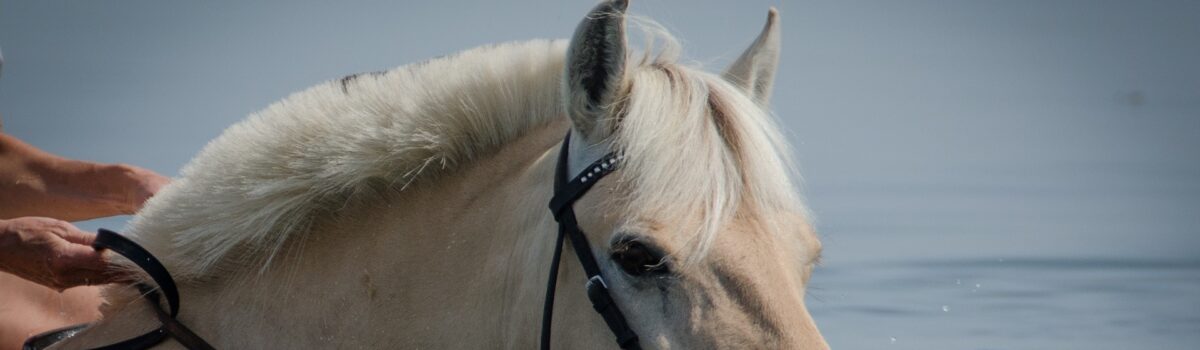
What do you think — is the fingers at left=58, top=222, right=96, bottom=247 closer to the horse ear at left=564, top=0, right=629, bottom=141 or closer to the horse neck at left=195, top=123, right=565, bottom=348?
the horse neck at left=195, top=123, right=565, bottom=348

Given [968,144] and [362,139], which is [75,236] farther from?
[968,144]

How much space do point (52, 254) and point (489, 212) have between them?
34.0 inches

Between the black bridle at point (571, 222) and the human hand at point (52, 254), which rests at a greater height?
the black bridle at point (571, 222)

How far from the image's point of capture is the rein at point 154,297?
2195 millimetres

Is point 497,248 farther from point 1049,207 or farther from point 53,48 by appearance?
point 53,48

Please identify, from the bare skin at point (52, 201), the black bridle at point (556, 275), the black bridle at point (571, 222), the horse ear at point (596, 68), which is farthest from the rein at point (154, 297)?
the horse ear at point (596, 68)

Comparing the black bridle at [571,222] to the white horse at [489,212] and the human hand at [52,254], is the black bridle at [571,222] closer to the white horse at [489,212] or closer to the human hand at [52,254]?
the white horse at [489,212]

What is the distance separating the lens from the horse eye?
1.81m

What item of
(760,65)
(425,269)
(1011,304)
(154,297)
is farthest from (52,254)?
(1011,304)

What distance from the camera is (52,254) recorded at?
2.31 metres

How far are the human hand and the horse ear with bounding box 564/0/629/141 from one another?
95 centimetres

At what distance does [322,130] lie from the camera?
7.23ft

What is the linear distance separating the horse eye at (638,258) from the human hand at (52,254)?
101cm

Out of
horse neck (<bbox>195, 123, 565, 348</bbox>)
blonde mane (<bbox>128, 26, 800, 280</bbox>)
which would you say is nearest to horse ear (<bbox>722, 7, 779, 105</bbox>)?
blonde mane (<bbox>128, 26, 800, 280</bbox>)
